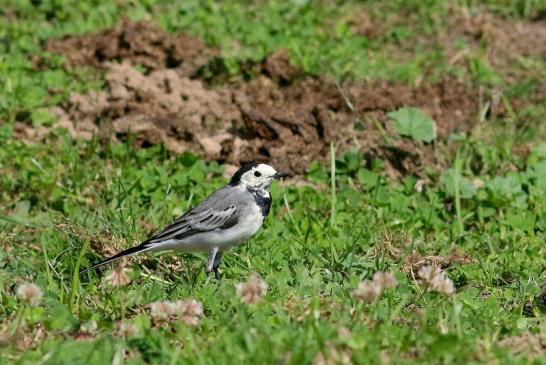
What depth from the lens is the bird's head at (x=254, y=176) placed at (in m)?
7.12

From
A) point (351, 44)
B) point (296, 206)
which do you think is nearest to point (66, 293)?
point (296, 206)

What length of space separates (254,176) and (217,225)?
1.74 ft

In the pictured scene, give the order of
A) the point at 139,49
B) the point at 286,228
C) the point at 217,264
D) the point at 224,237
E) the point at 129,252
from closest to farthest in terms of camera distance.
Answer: the point at 129,252 < the point at 224,237 < the point at 217,264 < the point at 286,228 < the point at 139,49

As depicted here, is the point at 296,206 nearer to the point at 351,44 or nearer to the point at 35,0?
the point at 351,44

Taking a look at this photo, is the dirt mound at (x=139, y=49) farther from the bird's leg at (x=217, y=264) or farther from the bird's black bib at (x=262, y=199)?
the bird's leg at (x=217, y=264)

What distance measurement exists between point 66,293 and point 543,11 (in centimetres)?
718

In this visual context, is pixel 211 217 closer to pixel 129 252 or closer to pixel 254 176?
pixel 254 176

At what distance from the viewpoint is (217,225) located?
6766 mm

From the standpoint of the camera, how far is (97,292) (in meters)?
6.14

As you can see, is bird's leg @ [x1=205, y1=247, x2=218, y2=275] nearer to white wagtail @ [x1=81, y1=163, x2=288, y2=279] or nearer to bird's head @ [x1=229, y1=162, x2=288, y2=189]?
white wagtail @ [x1=81, y1=163, x2=288, y2=279]

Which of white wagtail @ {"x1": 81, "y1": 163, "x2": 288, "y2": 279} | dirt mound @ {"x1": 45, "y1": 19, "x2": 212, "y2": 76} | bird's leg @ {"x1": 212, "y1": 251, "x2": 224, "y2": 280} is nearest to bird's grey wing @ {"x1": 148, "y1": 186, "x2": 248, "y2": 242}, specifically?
white wagtail @ {"x1": 81, "y1": 163, "x2": 288, "y2": 279}

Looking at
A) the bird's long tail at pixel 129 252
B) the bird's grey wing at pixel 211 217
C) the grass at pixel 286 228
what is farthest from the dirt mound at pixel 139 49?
the bird's long tail at pixel 129 252

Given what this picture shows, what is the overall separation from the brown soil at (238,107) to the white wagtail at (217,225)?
1536 millimetres

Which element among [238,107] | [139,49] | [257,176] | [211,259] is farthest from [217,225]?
[139,49]
